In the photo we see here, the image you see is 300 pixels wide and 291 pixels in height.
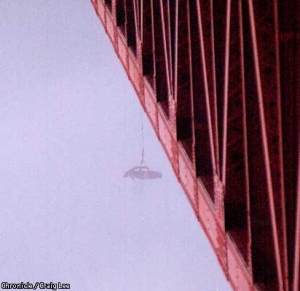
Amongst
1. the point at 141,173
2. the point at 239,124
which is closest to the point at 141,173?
the point at 141,173

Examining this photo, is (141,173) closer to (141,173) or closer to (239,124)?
(141,173)

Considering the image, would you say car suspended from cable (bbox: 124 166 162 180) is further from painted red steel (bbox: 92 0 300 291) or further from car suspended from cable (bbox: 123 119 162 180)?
painted red steel (bbox: 92 0 300 291)

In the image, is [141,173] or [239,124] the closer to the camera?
[239,124]

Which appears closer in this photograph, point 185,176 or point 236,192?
point 236,192

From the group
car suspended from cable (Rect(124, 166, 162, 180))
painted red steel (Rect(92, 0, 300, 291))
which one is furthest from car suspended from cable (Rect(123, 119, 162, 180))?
painted red steel (Rect(92, 0, 300, 291))

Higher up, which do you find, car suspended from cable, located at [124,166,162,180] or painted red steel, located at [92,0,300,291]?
painted red steel, located at [92,0,300,291]

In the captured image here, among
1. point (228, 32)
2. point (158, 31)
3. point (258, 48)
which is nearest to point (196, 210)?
point (228, 32)

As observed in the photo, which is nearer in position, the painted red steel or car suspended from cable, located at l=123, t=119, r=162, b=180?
the painted red steel

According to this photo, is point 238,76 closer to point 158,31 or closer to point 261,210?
point 261,210
